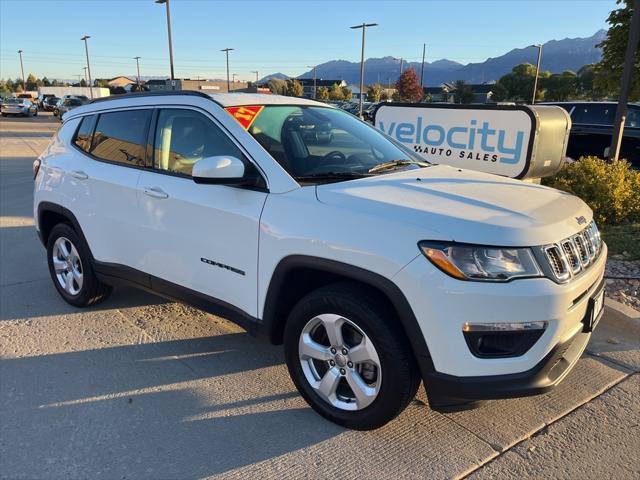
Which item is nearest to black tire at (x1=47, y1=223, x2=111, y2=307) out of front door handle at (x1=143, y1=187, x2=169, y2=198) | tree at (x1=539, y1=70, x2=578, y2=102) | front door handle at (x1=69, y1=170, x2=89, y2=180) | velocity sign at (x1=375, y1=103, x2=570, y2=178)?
front door handle at (x1=69, y1=170, x2=89, y2=180)

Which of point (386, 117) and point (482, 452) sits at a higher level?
point (386, 117)

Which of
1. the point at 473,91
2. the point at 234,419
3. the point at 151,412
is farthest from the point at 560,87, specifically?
the point at 151,412

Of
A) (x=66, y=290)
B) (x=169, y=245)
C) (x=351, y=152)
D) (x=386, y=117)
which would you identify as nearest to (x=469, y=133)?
(x=386, y=117)

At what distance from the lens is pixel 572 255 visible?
103 inches

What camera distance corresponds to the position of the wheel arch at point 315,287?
2.45 m

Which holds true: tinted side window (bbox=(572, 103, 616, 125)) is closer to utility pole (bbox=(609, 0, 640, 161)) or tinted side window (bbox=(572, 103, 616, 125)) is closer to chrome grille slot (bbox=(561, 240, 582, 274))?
utility pole (bbox=(609, 0, 640, 161))

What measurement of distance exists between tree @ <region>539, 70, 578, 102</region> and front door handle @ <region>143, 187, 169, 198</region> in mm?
50757

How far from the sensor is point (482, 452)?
2.72 m

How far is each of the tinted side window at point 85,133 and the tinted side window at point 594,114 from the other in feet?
36.7

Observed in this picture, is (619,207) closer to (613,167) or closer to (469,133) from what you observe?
(613,167)

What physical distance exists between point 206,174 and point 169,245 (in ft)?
2.70

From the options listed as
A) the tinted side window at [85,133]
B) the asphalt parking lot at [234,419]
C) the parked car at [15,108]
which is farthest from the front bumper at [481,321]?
the parked car at [15,108]

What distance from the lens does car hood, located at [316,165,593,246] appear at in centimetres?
240

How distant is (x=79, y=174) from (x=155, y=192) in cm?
108
